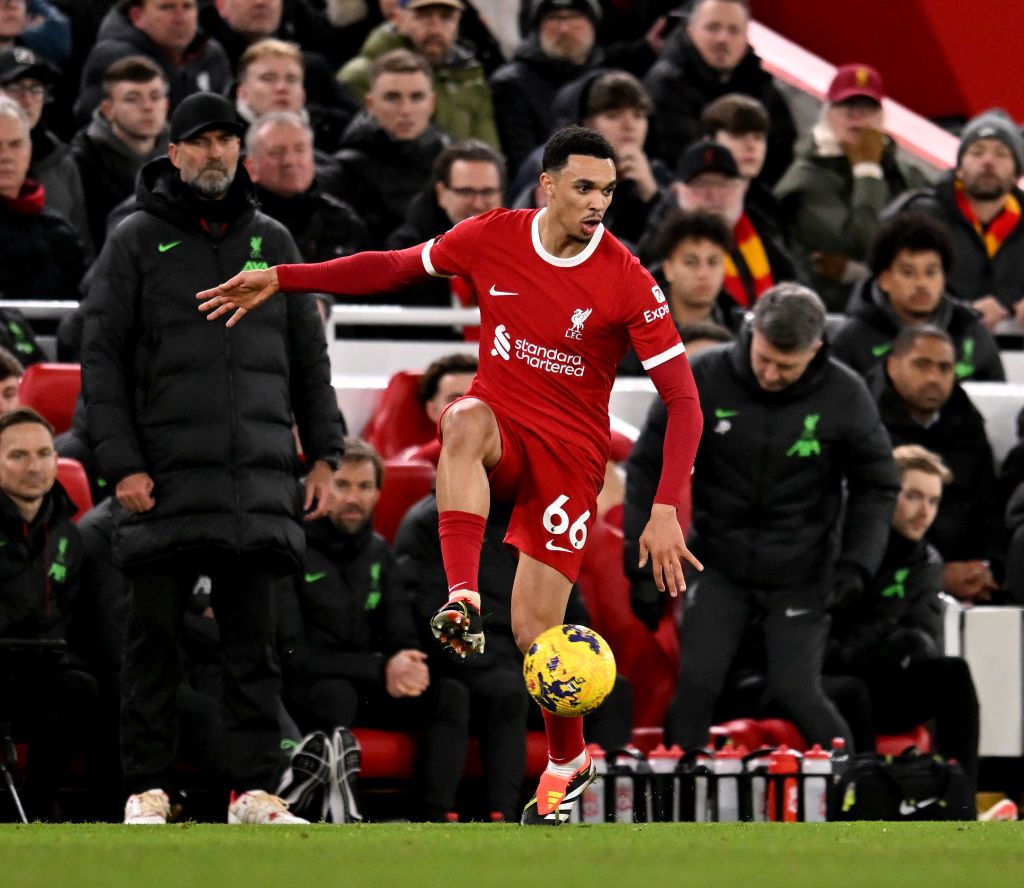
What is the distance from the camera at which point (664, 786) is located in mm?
9406

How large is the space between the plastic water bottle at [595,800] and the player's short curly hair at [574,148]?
107 inches

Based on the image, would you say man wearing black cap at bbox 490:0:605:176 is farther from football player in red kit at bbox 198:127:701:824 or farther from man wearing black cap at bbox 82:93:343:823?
football player in red kit at bbox 198:127:701:824

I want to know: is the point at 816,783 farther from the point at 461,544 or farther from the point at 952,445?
the point at 952,445

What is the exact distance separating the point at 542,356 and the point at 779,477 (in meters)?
2.76

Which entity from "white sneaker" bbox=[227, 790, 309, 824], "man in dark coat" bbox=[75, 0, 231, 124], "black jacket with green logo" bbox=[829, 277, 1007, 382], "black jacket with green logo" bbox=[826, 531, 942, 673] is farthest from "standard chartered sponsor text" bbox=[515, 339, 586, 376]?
"man in dark coat" bbox=[75, 0, 231, 124]

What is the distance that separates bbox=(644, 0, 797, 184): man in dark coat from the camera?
47.2 ft

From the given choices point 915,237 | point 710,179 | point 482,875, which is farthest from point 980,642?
point 482,875

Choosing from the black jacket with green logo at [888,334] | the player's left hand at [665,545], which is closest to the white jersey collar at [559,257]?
the player's left hand at [665,545]

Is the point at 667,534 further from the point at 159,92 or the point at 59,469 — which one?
the point at 159,92

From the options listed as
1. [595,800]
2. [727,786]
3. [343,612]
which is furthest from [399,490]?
[727,786]

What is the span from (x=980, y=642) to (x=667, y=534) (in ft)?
13.4

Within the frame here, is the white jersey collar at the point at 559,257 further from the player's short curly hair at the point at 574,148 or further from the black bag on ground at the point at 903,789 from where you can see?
the black bag on ground at the point at 903,789

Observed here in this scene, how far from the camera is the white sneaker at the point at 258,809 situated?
8.30m

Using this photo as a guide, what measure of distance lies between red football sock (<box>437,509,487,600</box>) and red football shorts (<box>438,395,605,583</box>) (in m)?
0.27
